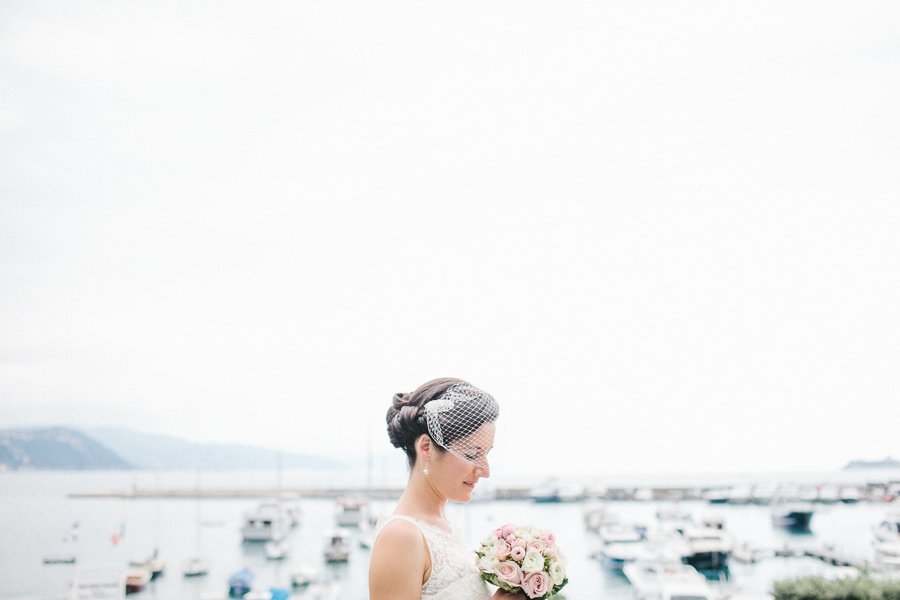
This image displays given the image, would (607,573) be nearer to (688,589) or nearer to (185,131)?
(688,589)

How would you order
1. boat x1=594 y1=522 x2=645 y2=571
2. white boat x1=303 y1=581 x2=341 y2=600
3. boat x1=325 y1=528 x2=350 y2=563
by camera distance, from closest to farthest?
white boat x1=303 y1=581 x2=341 y2=600, boat x1=594 y1=522 x2=645 y2=571, boat x1=325 y1=528 x2=350 y2=563

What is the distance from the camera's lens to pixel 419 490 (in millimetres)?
1294

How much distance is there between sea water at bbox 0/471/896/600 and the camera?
23.4 meters

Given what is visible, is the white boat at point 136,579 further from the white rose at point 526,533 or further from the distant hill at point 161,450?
the distant hill at point 161,450

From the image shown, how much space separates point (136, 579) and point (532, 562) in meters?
28.3

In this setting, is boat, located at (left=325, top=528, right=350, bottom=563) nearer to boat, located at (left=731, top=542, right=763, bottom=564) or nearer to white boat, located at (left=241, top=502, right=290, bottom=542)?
white boat, located at (left=241, top=502, right=290, bottom=542)

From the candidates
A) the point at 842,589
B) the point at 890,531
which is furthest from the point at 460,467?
the point at 890,531

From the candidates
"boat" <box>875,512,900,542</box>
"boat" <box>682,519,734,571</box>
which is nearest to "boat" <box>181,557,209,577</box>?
"boat" <box>682,519,734,571</box>

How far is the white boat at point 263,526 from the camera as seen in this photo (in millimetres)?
34688

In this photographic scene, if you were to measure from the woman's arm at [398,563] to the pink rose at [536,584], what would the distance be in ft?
0.71

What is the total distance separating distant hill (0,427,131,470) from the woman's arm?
289ft

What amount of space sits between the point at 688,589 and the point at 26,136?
20.4 meters

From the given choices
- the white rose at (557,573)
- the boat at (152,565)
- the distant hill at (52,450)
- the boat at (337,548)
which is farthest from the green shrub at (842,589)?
the distant hill at (52,450)

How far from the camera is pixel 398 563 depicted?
44.9 inches
